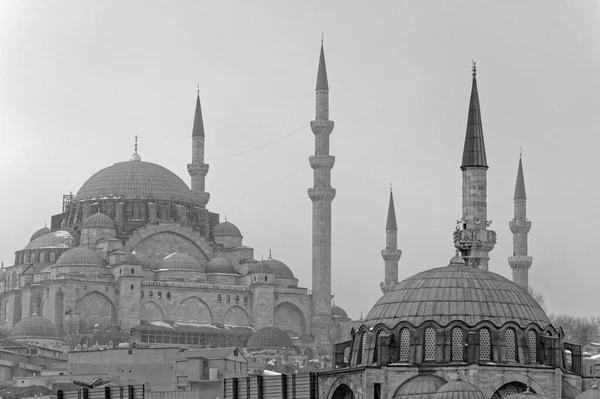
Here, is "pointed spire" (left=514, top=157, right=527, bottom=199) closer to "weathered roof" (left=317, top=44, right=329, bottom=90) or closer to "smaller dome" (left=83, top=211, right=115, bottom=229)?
"weathered roof" (left=317, top=44, right=329, bottom=90)

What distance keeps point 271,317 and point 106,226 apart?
33.8 feet

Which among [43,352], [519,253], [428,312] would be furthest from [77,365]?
[428,312]

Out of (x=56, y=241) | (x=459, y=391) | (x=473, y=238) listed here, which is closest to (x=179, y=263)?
(x=56, y=241)

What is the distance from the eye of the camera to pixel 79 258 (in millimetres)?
99000

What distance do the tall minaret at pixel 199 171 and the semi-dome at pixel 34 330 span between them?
1768 cm

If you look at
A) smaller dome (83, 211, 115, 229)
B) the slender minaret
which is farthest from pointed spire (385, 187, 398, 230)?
smaller dome (83, 211, 115, 229)

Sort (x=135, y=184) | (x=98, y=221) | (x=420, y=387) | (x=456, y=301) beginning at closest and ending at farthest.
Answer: (x=420, y=387), (x=456, y=301), (x=98, y=221), (x=135, y=184)

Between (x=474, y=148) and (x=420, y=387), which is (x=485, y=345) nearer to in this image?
(x=420, y=387)

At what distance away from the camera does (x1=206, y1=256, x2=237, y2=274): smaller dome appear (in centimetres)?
10288

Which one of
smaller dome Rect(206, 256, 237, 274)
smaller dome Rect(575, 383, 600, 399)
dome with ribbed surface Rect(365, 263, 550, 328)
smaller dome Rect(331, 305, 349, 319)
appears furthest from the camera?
smaller dome Rect(206, 256, 237, 274)

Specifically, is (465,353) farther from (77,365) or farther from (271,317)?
(271,317)

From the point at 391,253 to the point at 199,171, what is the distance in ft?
55.7

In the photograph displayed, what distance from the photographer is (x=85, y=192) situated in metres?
109

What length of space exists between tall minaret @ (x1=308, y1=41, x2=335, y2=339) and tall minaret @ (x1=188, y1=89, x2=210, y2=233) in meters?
11.3
